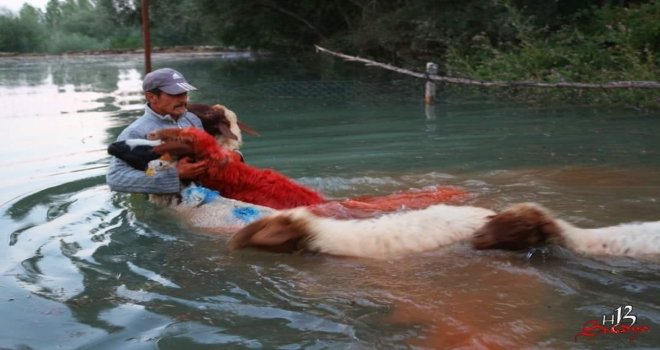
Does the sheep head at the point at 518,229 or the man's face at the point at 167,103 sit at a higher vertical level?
the man's face at the point at 167,103

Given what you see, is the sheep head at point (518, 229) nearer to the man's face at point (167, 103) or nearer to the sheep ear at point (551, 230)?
the sheep ear at point (551, 230)

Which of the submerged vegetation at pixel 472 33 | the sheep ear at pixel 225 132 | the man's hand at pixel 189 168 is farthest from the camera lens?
the submerged vegetation at pixel 472 33

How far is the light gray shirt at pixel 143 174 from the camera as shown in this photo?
531cm

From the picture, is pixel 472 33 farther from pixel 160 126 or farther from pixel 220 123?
pixel 160 126

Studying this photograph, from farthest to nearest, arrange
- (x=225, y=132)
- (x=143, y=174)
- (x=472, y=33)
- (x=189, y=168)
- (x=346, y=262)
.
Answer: (x=472, y=33)
(x=225, y=132)
(x=143, y=174)
(x=189, y=168)
(x=346, y=262)

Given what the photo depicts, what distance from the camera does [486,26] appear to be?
54.9ft

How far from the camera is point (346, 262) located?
407 cm

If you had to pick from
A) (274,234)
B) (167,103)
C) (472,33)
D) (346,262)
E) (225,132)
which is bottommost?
(346,262)

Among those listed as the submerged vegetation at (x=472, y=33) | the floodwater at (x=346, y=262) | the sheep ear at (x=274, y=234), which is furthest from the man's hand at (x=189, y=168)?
the submerged vegetation at (x=472, y=33)

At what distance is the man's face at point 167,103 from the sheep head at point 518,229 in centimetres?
280

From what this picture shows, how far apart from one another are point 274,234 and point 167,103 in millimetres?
2013

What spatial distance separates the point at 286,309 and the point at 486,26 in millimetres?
14178

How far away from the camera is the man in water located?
5.29 m

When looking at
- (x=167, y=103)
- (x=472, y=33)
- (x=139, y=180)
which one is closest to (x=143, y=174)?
(x=139, y=180)
